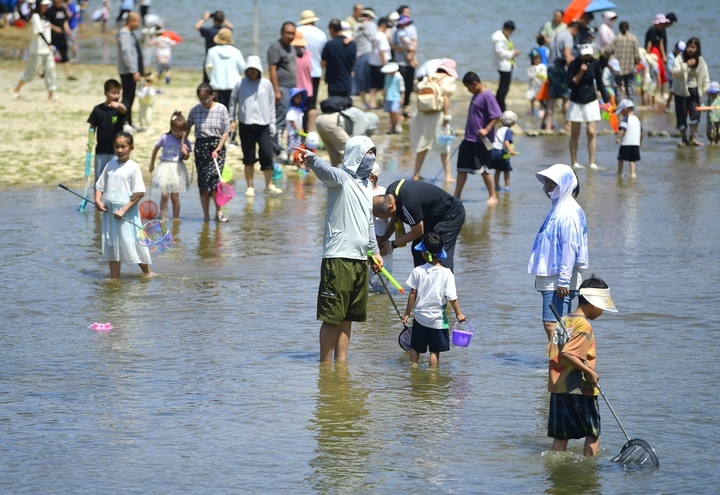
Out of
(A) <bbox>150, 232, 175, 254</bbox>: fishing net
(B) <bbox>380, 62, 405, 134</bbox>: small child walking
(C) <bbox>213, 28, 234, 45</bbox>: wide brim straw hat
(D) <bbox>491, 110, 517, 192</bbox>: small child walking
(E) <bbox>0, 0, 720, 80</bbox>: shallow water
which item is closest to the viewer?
(A) <bbox>150, 232, 175, 254</bbox>: fishing net

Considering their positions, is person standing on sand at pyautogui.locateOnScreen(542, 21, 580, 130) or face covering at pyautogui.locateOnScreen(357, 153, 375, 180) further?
person standing on sand at pyautogui.locateOnScreen(542, 21, 580, 130)

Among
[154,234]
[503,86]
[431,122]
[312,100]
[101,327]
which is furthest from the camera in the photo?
[503,86]

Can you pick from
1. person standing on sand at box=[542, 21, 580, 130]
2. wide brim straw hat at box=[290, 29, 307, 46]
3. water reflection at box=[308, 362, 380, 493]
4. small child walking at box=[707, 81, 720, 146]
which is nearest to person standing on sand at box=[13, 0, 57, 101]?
wide brim straw hat at box=[290, 29, 307, 46]

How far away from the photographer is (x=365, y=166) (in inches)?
334

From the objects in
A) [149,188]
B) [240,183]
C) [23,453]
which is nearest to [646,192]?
[240,183]

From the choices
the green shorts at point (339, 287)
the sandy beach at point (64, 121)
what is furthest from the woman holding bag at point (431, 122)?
the green shorts at point (339, 287)

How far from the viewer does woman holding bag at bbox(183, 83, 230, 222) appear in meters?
14.1

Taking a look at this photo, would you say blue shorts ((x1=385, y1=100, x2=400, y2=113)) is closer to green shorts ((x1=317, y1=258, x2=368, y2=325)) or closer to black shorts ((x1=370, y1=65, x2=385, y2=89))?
black shorts ((x1=370, y1=65, x2=385, y2=89))

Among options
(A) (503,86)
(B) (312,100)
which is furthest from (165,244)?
(A) (503,86)

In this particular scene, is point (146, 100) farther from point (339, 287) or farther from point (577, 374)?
point (577, 374)

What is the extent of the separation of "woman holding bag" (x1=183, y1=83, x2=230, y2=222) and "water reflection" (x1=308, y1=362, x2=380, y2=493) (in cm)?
570

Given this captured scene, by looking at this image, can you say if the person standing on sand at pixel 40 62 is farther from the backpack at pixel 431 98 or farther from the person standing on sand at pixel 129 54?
the backpack at pixel 431 98

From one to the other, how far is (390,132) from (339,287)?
13.8m

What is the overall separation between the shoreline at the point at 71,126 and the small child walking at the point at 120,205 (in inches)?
202
